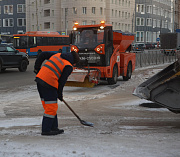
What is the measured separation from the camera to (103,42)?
13492 mm

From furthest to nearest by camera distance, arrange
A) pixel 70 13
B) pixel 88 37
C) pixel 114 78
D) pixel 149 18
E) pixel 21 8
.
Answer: pixel 149 18
pixel 21 8
pixel 70 13
pixel 114 78
pixel 88 37

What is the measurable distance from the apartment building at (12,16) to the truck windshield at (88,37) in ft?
222

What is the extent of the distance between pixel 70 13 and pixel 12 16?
18.6m

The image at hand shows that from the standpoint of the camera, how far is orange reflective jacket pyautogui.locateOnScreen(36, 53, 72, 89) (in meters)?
5.84

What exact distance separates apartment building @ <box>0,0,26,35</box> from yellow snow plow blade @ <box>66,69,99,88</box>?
2726 inches

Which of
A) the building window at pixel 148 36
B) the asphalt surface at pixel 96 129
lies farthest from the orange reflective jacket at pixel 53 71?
the building window at pixel 148 36

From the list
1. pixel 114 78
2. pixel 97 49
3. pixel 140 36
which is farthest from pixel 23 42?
pixel 140 36

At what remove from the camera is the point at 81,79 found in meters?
12.0

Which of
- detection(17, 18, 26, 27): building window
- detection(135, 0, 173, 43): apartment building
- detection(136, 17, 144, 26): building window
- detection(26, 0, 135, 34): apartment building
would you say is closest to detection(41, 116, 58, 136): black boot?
detection(26, 0, 135, 34): apartment building

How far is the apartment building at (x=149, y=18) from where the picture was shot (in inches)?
3273

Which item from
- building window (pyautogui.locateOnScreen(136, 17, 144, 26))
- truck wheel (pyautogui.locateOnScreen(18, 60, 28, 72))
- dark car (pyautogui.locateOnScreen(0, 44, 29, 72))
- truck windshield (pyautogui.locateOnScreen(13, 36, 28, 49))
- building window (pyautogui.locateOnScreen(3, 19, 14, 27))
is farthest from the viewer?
building window (pyautogui.locateOnScreen(136, 17, 144, 26))

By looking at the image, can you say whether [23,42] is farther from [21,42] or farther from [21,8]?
[21,8]

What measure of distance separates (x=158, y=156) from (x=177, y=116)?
3206 millimetres

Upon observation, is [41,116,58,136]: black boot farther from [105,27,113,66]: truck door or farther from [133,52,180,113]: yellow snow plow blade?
[105,27,113,66]: truck door
